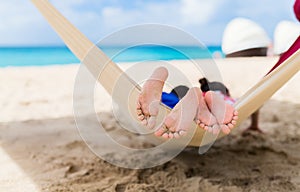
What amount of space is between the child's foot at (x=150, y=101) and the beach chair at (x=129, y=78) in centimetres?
2

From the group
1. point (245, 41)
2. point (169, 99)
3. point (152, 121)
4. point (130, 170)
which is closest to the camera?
point (152, 121)

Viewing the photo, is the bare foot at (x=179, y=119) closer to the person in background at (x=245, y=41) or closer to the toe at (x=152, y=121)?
the toe at (x=152, y=121)

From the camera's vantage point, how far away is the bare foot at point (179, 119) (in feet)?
3.51

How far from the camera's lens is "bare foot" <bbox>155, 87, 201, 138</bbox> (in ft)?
3.51

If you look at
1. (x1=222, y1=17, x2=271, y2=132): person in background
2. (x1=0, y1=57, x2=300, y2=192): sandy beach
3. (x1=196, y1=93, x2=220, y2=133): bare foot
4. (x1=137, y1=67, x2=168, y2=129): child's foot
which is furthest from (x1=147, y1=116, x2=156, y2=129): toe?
(x1=222, y1=17, x2=271, y2=132): person in background

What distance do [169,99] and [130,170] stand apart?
1.42 feet

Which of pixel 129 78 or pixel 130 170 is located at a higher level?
pixel 129 78

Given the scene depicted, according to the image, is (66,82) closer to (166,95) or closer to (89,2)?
(166,95)

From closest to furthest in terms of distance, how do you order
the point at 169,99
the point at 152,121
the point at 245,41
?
1. the point at 152,121
2. the point at 169,99
3. the point at 245,41

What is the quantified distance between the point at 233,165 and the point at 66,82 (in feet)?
8.63

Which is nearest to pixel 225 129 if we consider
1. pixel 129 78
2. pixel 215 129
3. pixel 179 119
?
pixel 215 129

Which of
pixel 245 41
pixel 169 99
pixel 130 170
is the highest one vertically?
pixel 245 41

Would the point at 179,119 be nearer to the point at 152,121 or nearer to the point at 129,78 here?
the point at 152,121

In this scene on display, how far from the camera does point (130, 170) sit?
1564 mm
